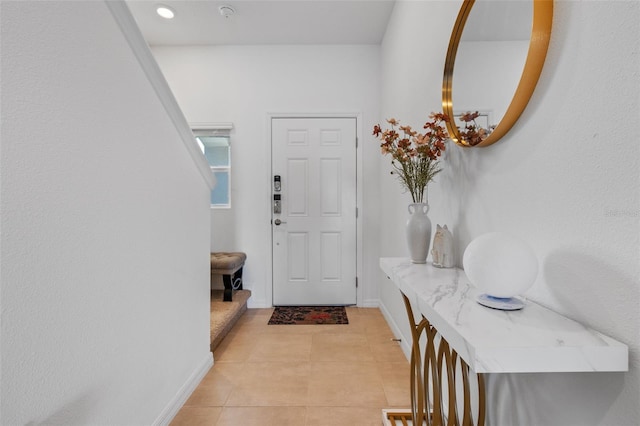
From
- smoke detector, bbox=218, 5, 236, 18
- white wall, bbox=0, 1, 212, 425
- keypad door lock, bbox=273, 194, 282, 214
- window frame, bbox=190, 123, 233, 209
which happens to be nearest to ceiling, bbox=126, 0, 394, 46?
smoke detector, bbox=218, 5, 236, 18

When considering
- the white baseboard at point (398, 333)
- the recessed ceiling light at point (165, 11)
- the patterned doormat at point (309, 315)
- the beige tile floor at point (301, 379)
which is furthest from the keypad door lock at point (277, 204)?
the recessed ceiling light at point (165, 11)

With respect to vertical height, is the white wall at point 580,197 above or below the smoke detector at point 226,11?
below

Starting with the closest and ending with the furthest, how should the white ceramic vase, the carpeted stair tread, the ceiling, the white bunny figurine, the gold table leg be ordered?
the gold table leg → the white bunny figurine → the white ceramic vase → the carpeted stair tread → the ceiling

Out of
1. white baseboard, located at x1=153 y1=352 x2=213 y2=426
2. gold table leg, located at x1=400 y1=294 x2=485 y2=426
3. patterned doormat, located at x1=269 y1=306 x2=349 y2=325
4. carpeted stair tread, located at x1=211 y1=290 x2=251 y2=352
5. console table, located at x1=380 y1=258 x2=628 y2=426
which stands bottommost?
patterned doormat, located at x1=269 y1=306 x2=349 y2=325

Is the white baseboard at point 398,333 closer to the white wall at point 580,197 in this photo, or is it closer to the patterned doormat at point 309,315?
the patterned doormat at point 309,315

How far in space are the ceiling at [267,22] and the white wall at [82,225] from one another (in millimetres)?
1813

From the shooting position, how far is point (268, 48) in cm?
330

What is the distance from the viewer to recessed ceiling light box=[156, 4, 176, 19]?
2.70 m

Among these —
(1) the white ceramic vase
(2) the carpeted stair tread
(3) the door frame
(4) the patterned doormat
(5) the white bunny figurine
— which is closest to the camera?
(5) the white bunny figurine

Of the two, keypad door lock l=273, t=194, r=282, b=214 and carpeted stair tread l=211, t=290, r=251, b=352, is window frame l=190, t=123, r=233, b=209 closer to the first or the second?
keypad door lock l=273, t=194, r=282, b=214

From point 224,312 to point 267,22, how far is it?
2652 millimetres

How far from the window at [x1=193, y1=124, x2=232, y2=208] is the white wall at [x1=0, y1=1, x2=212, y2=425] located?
1817mm

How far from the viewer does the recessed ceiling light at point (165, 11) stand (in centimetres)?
270

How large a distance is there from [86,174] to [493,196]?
136 centimetres
